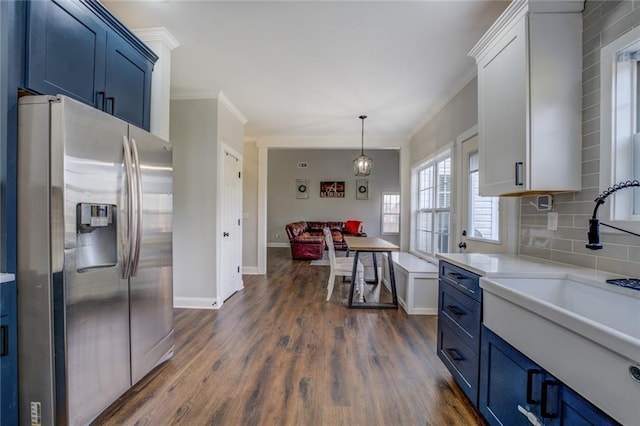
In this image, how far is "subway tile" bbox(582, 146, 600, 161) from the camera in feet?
4.85

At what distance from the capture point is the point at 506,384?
1275 millimetres

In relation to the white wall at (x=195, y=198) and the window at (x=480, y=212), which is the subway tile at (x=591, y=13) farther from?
the white wall at (x=195, y=198)

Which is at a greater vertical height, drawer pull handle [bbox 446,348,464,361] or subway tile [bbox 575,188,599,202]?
subway tile [bbox 575,188,599,202]

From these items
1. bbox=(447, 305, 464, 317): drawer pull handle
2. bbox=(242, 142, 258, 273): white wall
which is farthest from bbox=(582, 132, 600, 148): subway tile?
bbox=(242, 142, 258, 273): white wall

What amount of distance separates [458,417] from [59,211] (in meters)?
2.30

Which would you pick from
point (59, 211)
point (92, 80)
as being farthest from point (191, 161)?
point (59, 211)

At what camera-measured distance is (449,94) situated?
10.8 feet

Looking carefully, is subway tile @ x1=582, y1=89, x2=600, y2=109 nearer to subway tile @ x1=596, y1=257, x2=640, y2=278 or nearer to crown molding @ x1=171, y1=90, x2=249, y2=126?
subway tile @ x1=596, y1=257, x2=640, y2=278

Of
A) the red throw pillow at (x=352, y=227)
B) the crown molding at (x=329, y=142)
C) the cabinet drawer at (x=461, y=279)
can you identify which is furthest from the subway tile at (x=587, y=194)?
the red throw pillow at (x=352, y=227)

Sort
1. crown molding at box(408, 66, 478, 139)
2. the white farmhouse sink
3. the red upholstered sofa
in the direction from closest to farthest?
the white farmhouse sink < crown molding at box(408, 66, 478, 139) < the red upholstered sofa

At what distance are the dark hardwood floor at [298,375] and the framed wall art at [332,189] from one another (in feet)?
21.6

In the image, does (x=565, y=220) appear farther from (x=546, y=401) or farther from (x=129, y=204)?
(x=129, y=204)

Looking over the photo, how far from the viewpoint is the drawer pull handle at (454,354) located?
174 centimetres

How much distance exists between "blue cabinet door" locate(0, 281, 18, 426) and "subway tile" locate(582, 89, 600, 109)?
293 centimetres
